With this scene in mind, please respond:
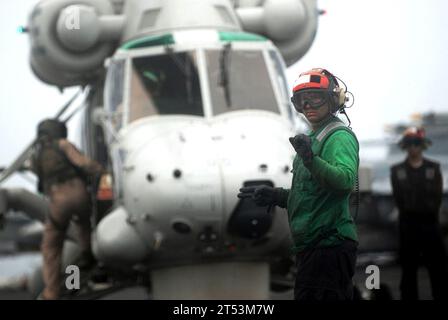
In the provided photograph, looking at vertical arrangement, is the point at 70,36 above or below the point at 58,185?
above

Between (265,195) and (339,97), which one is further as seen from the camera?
(265,195)

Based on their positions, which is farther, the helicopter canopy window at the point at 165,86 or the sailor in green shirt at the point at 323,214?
the helicopter canopy window at the point at 165,86

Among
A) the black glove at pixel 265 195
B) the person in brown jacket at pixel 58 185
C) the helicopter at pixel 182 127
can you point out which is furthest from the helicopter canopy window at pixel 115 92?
the black glove at pixel 265 195

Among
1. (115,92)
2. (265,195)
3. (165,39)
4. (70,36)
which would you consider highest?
(70,36)

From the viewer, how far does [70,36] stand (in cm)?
970

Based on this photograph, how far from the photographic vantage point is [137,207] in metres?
7.93

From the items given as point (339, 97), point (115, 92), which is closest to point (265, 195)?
point (339, 97)

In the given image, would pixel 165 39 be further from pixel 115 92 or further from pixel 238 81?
pixel 238 81

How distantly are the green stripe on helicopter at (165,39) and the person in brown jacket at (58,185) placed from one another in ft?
3.77

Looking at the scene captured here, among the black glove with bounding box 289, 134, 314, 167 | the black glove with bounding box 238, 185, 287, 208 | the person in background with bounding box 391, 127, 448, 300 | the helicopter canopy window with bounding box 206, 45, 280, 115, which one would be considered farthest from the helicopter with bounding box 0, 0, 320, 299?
the black glove with bounding box 289, 134, 314, 167

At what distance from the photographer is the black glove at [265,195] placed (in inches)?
172

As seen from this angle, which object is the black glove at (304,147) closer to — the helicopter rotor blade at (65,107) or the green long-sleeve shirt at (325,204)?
the green long-sleeve shirt at (325,204)

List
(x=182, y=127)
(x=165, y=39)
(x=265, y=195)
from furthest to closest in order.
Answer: (x=165, y=39) → (x=182, y=127) → (x=265, y=195)

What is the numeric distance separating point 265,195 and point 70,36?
5.76 metres
